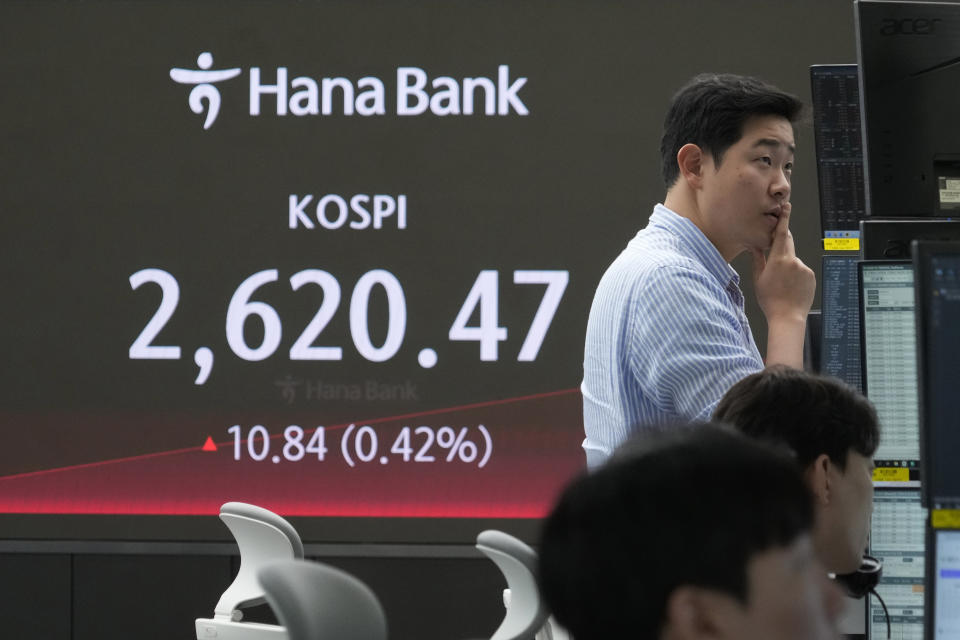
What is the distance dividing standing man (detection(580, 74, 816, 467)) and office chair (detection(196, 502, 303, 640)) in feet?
4.92

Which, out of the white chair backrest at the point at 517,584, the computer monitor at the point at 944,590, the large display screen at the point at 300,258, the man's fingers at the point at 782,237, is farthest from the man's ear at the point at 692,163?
the large display screen at the point at 300,258

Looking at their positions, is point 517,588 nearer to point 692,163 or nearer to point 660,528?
point 692,163

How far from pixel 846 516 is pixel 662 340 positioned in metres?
0.49

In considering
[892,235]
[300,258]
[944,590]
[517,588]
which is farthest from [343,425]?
[944,590]

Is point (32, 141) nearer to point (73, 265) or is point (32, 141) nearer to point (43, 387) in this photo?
point (73, 265)

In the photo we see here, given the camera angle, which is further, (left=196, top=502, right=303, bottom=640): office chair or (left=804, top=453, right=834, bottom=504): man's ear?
(left=196, top=502, right=303, bottom=640): office chair

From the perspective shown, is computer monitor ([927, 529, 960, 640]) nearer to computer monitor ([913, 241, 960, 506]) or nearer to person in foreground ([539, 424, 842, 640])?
computer monitor ([913, 241, 960, 506])

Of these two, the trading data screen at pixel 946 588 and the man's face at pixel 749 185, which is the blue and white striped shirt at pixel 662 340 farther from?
the trading data screen at pixel 946 588

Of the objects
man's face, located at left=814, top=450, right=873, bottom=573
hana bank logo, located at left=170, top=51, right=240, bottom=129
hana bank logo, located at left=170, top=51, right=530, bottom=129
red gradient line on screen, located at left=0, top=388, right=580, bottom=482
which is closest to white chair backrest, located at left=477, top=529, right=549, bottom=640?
man's face, located at left=814, top=450, right=873, bottom=573

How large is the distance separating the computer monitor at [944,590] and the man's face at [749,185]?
86 centimetres

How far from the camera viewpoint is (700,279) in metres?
1.96

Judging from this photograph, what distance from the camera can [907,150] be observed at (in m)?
1.89

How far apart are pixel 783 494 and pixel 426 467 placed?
3730 mm

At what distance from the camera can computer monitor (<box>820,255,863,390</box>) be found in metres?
2.26
